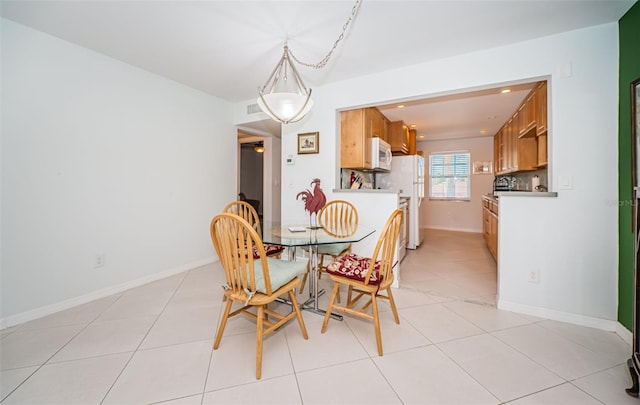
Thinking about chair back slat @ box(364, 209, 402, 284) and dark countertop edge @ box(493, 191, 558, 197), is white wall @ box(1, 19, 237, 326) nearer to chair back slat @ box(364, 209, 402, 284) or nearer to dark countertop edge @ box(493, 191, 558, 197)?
chair back slat @ box(364, 209, 402, 284)

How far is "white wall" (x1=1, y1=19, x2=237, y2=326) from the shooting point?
204 centimetres

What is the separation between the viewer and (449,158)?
21.6 feet

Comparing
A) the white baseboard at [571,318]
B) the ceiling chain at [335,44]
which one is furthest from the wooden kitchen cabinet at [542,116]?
the ceiling chain at [335,44]

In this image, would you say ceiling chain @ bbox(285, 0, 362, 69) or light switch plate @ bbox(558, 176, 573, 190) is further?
light switch plate @ bbox(558, 176, 573, 190)

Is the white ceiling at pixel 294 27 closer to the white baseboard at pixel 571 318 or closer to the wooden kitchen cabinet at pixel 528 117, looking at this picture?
the wooden kitchen cabinet at pixel 528 117

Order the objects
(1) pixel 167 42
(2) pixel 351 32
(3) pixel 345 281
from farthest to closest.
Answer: (1) pixel 167 42 < (2) pixel 351 32 < (3) pixel 345 281

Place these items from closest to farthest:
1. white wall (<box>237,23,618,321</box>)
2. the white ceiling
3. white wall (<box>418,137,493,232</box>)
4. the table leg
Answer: the white ceiling < white wall (<box>237,23,618,321</box>) < the table leg < white wall (<box>418,137,493,232</box>)

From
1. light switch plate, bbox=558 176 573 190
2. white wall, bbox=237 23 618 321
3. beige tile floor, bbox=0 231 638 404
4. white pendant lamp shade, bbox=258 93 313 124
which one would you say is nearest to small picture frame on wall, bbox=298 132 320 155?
white pendant lamp shade, bbox=258 93 313 124

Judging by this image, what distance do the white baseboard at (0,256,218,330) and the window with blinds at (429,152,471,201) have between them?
237 inches

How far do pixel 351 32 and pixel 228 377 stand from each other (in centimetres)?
267

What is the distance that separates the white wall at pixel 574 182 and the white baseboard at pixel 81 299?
3.64 meters

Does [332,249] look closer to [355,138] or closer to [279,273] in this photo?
[279,273]

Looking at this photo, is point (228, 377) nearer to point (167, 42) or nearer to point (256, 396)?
point (256, 396)

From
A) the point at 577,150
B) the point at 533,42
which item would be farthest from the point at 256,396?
the point at 533,42
